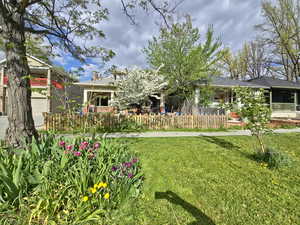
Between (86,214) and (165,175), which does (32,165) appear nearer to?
(86,214)

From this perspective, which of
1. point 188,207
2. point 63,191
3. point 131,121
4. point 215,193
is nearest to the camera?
point 63,191

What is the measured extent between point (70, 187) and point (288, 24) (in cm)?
3020

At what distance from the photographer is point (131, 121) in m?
8.38

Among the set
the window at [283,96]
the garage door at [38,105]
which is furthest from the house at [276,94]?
the garage door at [38,105]

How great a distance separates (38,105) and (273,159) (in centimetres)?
1883

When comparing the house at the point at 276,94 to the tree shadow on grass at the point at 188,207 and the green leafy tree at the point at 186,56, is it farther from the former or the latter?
the tree shadow on grass at the point at 188,207

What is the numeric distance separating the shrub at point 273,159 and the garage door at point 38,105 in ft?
59.5

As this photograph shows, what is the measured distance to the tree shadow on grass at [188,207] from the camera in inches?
73.6

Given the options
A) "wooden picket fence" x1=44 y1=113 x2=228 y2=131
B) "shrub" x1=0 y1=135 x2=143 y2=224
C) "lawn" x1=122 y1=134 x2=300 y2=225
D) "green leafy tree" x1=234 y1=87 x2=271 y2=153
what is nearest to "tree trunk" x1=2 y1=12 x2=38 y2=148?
"shrub" x1=0 y1=135 x2=143 y2=224

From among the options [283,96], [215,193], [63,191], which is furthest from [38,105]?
[283,96]

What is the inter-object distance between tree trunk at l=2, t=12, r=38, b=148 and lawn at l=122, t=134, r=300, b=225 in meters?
3.08

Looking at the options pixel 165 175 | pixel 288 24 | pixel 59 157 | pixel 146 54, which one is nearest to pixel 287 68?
pixel 288 24

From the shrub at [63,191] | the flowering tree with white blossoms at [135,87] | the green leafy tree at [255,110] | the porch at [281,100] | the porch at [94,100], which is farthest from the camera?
the porch at [281,100]

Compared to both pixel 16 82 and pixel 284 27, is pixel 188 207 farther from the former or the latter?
pixel 284 27
